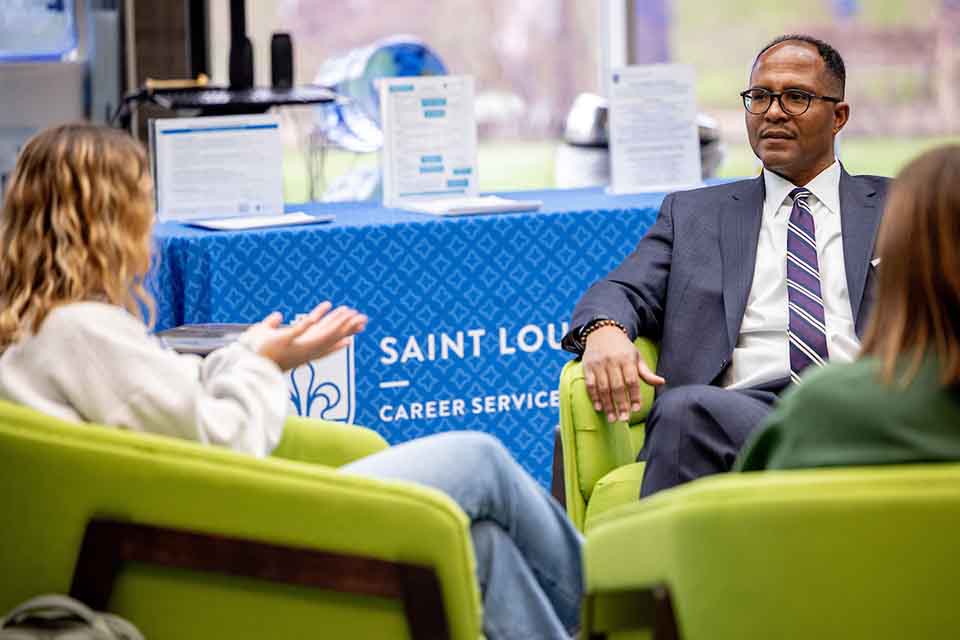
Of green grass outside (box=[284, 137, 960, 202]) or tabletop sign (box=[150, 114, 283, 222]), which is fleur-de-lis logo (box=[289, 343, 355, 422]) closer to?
tabletop sign (box=[150, 114, 283, 222])

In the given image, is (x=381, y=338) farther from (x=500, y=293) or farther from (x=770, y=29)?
(x=770, y=29)

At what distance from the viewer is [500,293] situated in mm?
3846

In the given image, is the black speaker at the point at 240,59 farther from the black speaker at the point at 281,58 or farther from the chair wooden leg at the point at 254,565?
the chair wooden leg at the point at 254,565

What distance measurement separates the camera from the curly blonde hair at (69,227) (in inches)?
79.5

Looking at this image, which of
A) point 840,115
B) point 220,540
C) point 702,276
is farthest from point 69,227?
point 840,115

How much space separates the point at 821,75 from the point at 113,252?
1731 mm

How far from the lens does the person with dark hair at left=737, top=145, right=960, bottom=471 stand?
65.4 inches

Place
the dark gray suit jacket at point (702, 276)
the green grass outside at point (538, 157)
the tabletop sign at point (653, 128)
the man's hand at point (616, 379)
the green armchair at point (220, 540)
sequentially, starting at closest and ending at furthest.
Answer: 1. the green armchair at point (220, 540)
2. the man's hand at point (616, 379)
3. the dark gray suit jacket at point (702, 276)
4. the tabletop sign at point (653, 128)
5. the green grass outside at point (538, 157)

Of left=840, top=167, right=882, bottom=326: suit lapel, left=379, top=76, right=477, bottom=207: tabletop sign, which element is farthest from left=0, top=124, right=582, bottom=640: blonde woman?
left=379, top=76, right=477, bottom=207: tabletop sign

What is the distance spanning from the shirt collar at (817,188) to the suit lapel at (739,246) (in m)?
0.03

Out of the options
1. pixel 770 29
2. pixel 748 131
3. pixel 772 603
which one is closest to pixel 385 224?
pixel 748 131

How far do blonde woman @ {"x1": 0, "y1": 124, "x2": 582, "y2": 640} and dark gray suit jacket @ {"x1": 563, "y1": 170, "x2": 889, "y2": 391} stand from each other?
84 centimetres

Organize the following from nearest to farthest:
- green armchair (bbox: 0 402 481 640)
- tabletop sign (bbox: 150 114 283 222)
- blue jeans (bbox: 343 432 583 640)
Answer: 1. green armchair (bbox: 0 402 481 640)
2. blue jeans (bbox: 343 432 583 640)
3. tabletop sign (bbox: 150 114 283 222)

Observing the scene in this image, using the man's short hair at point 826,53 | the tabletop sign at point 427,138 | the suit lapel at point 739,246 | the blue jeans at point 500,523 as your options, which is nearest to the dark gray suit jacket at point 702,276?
the suit lapel at point 739,246
